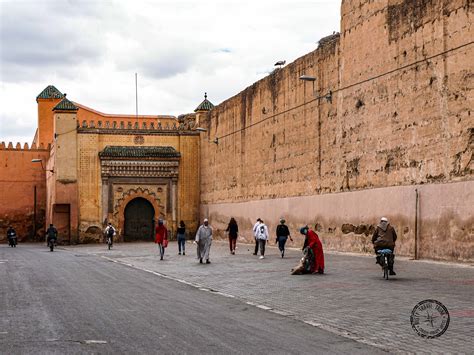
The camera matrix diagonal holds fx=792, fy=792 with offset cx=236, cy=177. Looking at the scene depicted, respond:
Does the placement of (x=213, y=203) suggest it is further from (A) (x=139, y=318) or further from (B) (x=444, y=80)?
(A) (x=139, y=318)

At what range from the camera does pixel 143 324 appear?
9562mm

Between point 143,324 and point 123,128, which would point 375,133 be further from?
point 123,128

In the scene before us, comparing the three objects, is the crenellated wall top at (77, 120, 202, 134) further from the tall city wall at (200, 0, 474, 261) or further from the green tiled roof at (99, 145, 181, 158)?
the tall city wall at (200, 0, 474, 261)

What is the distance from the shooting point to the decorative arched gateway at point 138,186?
142 ft

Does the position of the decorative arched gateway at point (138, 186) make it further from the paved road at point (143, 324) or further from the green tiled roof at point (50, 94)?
the paved road at point (143, 324)

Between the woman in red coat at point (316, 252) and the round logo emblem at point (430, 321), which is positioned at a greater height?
the woman in red coat at point (316, 252)

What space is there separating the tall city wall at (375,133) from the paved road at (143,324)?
7.96 m

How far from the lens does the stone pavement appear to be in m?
9.02

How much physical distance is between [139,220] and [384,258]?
2919 cm

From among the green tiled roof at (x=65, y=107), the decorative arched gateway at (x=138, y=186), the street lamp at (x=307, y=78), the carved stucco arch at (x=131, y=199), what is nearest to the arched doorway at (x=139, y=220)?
the decorative arched gateway at (x=138, y=186)

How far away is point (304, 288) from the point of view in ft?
48.1

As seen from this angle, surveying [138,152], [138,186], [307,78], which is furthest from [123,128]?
[307,78]

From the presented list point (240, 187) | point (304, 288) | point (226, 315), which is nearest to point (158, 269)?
point (304, 288)

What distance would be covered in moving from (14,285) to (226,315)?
20.7 feet
